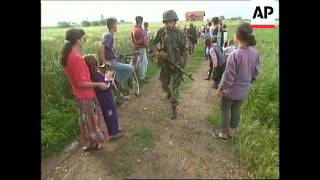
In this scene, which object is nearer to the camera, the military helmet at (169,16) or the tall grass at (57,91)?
the tall grass at (57,91)

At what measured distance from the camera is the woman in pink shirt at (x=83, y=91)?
273 cm

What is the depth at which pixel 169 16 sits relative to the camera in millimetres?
3137

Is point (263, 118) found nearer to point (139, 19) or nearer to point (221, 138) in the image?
point (221, 138)

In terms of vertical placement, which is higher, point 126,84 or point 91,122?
point 126,84

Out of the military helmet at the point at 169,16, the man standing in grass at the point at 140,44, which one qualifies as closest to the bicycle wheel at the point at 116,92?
the man standing in grass at the point at 140,44

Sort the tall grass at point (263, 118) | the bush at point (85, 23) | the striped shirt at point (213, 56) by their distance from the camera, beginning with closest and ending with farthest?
the tall grass at point (263, 118) → the bush at point (85, 23) → the striped shirt at point (213, 56)

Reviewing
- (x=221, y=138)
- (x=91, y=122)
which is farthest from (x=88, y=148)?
(x=221, y=138)

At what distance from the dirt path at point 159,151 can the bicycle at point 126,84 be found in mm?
94

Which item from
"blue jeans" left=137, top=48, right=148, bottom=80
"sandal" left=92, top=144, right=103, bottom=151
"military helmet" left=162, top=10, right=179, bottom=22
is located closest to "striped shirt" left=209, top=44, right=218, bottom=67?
"military helmet" left=162, top=10, right=179, bottom=22

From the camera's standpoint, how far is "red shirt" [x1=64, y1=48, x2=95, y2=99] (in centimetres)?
272

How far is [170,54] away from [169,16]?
0.53 m

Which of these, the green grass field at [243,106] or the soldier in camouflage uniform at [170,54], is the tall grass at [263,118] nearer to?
the green grass field at [243,106]
